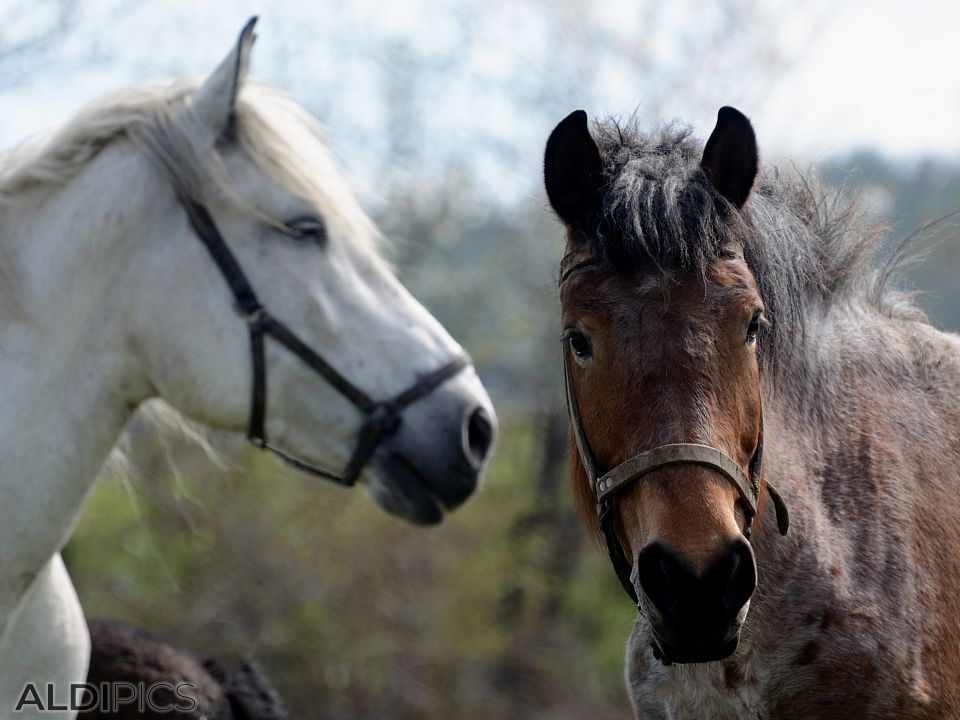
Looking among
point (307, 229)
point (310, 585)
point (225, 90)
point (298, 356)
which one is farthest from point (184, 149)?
point (310, 585)

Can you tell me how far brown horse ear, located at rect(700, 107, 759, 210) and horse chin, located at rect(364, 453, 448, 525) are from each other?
110 cm

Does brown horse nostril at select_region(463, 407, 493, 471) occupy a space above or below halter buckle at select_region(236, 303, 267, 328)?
below

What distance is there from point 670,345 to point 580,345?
0.97 feet

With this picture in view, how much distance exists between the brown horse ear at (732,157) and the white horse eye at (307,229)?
1.03 metres

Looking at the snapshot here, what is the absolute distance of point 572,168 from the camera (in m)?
2.79

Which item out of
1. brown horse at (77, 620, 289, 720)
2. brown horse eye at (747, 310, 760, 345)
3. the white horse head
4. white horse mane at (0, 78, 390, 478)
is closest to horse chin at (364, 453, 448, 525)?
the white horse head

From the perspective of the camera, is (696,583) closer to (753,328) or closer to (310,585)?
(753,328)

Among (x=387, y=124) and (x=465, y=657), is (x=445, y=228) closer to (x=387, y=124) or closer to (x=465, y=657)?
(x=387, y=124)

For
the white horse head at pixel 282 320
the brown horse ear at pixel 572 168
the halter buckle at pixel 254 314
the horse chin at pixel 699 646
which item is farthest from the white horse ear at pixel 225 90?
the horse chin at pixel 699 646

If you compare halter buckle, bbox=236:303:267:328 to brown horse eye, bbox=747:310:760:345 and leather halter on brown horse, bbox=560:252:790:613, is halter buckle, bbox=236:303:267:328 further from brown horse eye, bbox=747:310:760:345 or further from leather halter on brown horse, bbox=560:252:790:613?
brown horse eye, bbox=747:310:760:345

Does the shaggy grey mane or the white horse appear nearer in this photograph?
the shaggy grey mane

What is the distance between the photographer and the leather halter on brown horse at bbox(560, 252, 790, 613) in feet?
7.57

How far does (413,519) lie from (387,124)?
31.9 ft

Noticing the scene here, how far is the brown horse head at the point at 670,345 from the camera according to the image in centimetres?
224
